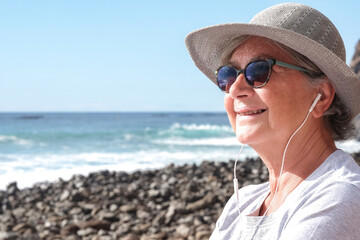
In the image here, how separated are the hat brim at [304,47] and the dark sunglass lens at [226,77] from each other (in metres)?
0.16

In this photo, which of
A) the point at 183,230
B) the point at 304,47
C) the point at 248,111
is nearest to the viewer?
the point at 304,47

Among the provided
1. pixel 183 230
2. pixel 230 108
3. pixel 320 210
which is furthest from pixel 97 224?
pixel 320 210

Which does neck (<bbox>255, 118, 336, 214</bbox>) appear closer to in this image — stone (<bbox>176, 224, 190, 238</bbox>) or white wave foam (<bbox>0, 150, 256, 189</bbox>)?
stone (<bbox>176, 224, 190, 238</bbox>)

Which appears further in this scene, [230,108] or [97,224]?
[97,224]

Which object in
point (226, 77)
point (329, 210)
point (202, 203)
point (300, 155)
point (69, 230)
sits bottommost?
point (69, 230)

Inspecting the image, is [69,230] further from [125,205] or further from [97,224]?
[125,205]

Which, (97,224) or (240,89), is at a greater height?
(240,89)

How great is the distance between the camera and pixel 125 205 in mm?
8617

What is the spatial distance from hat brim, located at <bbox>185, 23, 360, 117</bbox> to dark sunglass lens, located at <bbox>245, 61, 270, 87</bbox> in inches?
4.9

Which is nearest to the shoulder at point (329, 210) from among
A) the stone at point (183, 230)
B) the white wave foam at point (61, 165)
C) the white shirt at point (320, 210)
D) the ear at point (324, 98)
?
the white shirt at point (320, 210)

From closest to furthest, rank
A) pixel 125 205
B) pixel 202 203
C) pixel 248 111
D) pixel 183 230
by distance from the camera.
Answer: pixel 248 111 < pixel 183 230 < pixel 202 203 < pixel 125 205

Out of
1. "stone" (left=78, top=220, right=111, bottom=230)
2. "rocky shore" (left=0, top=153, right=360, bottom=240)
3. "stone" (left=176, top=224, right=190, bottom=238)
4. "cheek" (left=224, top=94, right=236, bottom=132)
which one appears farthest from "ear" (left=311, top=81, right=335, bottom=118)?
"stone" (left=78, top=220, right=111, bottom=230)

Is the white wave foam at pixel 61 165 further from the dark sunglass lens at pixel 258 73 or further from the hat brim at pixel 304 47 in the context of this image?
the dark sunglass lens at pixel 258 73

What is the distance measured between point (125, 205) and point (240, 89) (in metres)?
6.57
